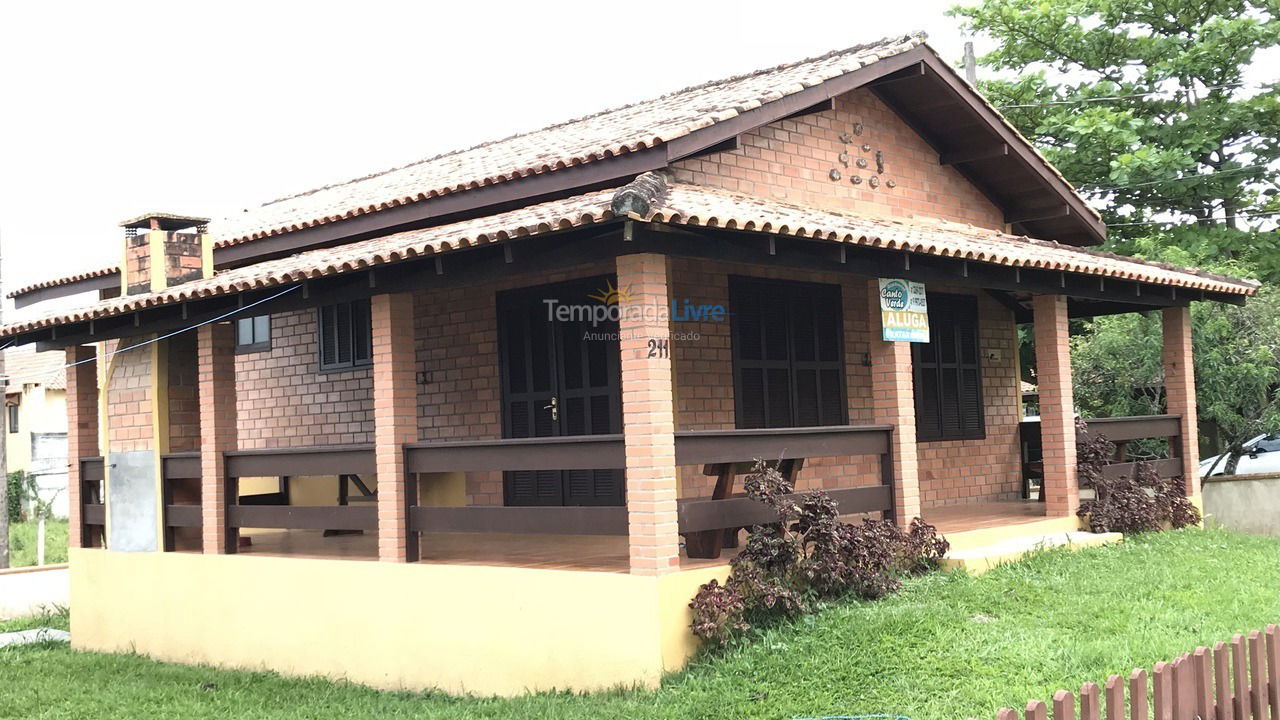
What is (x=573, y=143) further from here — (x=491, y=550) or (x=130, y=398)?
(x=130, y=398)

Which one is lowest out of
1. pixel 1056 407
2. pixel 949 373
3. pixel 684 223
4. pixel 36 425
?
pixel 1056 407

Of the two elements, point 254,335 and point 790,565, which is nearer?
point 790,565

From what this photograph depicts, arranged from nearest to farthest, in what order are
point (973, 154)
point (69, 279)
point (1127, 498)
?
point (1127, 498)
point (973, 154)
point (69, 279)

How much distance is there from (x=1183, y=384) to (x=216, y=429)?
9.41 metres

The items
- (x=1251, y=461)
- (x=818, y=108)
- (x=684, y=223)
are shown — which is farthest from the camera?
(x=1251, y=461)

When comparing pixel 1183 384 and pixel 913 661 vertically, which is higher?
pixel 1183 384

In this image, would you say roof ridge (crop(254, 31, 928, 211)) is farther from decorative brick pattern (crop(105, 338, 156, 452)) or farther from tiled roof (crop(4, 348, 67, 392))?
tiled roof (crop(4, 348, 67, 392))

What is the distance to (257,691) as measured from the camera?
350 inches

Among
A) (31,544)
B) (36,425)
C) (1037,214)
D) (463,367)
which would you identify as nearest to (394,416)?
(463,367)

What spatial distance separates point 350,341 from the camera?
41.5 feet

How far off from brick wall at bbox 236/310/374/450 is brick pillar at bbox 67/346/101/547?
6.11ft

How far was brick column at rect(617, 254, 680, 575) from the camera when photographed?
24.0ft

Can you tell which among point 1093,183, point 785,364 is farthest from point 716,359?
point 1093,183

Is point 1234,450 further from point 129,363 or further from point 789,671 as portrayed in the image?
point 129,363
